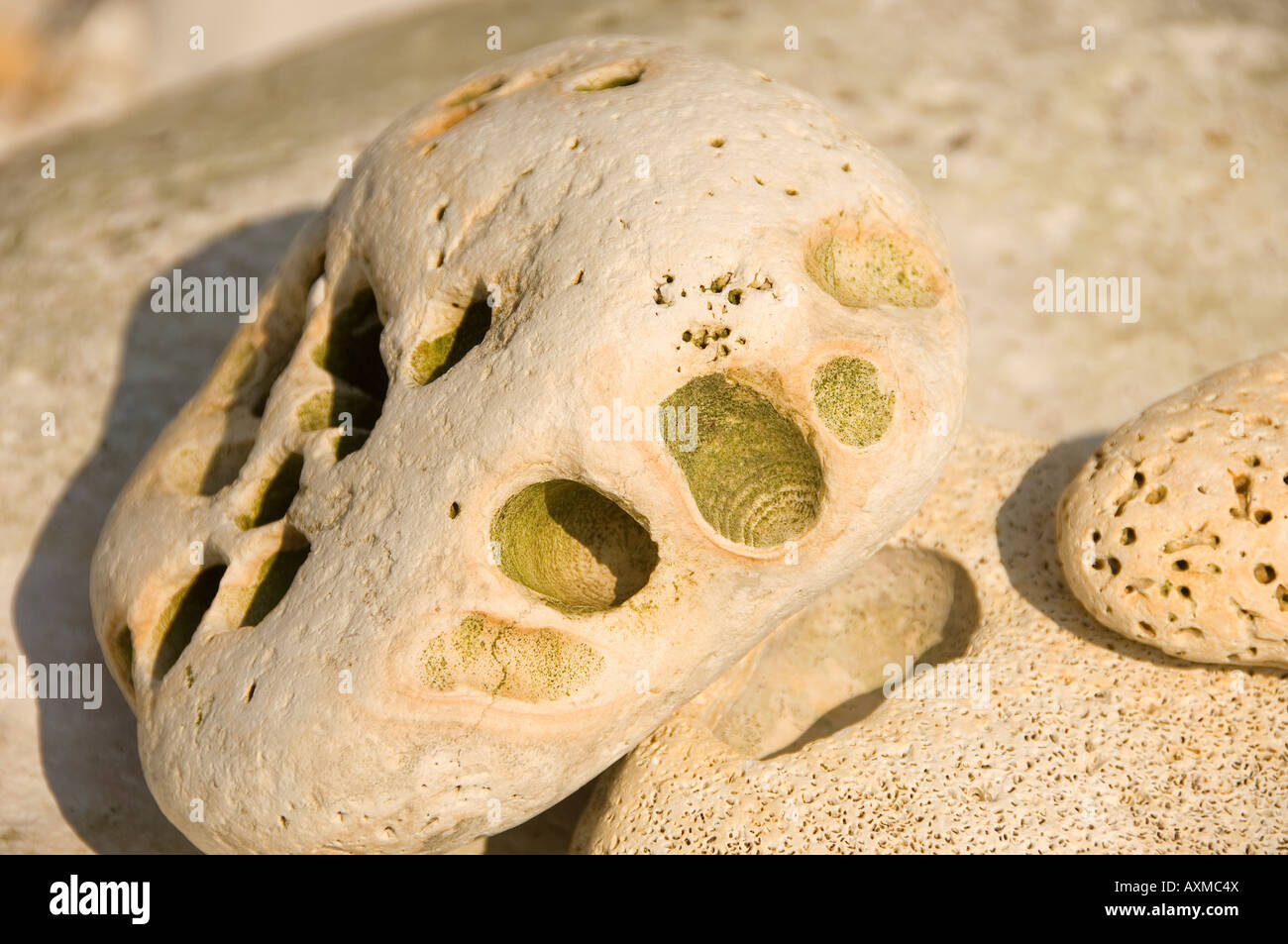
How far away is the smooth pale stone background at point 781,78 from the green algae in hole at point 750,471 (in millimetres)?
1653

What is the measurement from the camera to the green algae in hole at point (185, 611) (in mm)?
3379

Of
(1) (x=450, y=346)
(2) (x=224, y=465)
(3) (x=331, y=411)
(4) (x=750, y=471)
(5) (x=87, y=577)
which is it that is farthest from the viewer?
(5) (x=87, y=577)

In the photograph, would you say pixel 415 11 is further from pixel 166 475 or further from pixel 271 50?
pixel 166 475

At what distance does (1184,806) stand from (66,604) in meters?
3.72

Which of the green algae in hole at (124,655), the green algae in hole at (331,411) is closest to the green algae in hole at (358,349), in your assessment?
the green algae in hole at (331,411)

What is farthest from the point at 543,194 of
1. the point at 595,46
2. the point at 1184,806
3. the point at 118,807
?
the point at 118,807

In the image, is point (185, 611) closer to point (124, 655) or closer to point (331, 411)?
point (124, 655)

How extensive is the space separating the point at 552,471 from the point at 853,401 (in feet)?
2.47

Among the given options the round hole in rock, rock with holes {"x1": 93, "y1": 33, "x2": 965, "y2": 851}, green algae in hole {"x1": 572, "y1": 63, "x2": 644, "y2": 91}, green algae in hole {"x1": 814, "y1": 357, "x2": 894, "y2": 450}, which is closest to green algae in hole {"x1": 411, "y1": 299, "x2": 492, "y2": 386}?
rock with holes {"x1": 93, "y1": 33, "x2": 965, "y2": 851}

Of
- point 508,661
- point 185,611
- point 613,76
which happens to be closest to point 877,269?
point 613,76

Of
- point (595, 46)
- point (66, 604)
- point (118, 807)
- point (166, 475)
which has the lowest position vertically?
point (118, 807)

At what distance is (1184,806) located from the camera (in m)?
3.16

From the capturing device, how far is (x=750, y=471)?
9.85 ft

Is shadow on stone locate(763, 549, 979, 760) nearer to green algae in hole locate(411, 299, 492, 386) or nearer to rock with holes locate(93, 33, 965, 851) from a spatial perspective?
rock with holes locate(93, 33, 965, 851)
